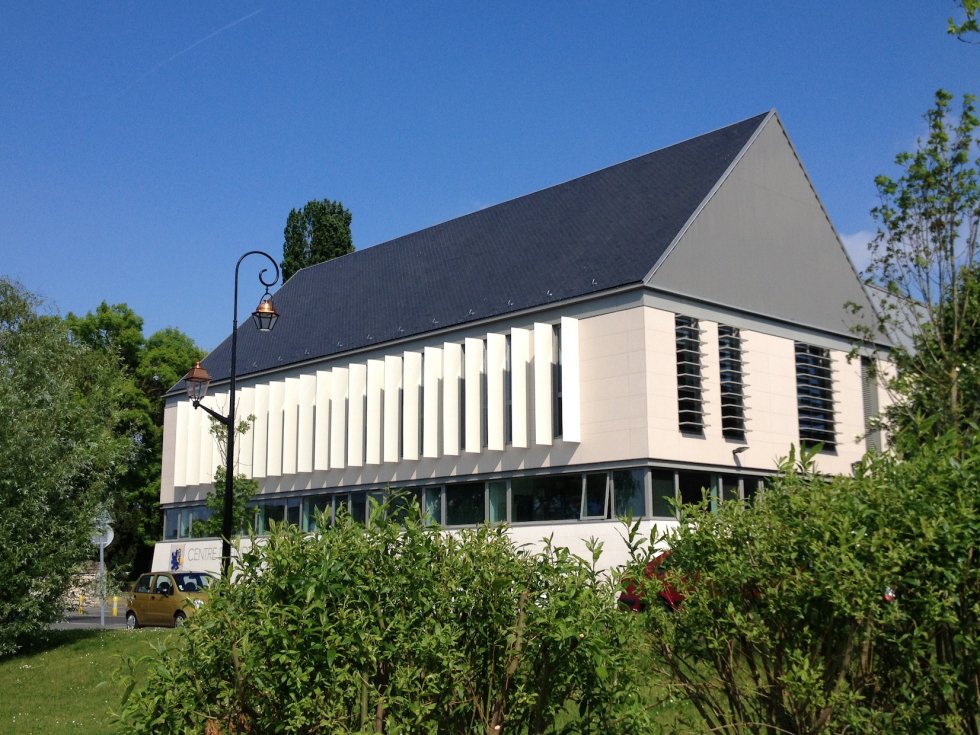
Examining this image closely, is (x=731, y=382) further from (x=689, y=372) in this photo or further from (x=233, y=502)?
(x=233, y=502)

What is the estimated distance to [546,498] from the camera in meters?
31.0

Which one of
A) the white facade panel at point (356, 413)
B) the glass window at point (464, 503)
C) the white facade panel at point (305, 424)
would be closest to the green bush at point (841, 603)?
the glass window at point (464, 503)

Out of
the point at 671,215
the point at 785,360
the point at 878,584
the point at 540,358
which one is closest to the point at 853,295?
the point at 785,360

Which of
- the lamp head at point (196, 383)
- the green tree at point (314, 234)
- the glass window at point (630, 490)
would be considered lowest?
the glass window at point (630, 490)

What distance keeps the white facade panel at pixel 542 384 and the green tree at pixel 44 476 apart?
11.7m

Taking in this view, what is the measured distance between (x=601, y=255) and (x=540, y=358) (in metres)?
4.14

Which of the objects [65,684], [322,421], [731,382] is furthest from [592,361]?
[65,684]

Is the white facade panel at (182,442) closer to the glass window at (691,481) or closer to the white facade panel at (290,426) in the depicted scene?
the white facade panel at (290,426)

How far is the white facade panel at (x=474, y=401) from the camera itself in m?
32.4

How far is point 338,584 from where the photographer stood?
502 cm

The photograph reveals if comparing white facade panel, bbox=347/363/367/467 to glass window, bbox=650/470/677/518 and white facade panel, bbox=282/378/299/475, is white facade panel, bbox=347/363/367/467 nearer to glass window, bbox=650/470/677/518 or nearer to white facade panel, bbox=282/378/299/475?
white facade panel, bbox=282/378/299/475

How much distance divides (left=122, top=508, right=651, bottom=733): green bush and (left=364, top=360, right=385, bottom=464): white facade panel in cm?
3074

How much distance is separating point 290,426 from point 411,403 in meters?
7.05

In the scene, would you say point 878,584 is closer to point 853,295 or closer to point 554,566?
point 554,566
